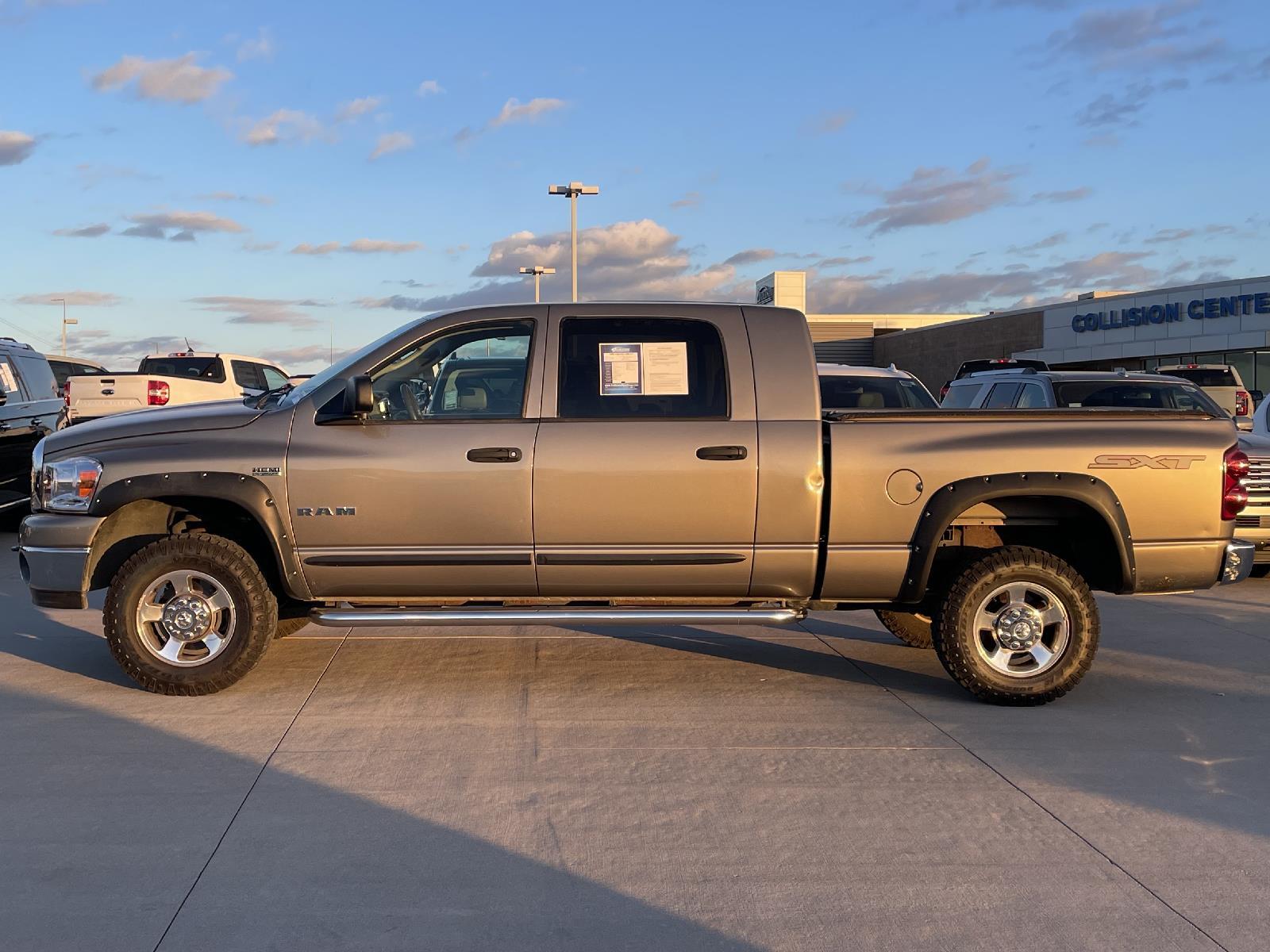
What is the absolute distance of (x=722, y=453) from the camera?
19.1 feet

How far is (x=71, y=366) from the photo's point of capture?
31391 millimetres

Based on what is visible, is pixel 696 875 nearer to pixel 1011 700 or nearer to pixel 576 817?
pixel 576 817

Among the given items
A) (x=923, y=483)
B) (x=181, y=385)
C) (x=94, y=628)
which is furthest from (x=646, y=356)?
(x=181, y=385)

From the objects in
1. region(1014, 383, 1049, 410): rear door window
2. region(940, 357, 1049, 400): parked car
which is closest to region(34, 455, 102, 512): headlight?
region(1014, 383, 1049, 410): rear door window

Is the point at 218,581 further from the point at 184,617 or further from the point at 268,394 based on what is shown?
the point at 268,394

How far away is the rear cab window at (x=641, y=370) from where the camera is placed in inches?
235

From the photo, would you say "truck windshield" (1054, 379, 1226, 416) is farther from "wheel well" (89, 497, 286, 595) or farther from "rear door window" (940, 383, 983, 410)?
"wheel well" (89, 497, 286, 595)

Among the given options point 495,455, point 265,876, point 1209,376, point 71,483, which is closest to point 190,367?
point 71,483

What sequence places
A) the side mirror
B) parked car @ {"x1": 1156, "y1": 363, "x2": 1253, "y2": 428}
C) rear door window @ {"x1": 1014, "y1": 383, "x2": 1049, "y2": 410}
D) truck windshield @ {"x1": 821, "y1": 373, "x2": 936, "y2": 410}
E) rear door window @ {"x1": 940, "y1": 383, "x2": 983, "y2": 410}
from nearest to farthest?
the side mirror, truck windshield @ {"x1": 821, "y1": 373, "x2": 936, "y2": 410}, rear door window @ {"x1": 1014, "y1": 383, "x2": 1049, "y2": 410}, rear door window @ {"x1": 940, "y1": 383, "x2": 983, "y2": 410}, parked car @ {"x1": 1156, "y1": 363, "x2": 1253, "y2": 428}

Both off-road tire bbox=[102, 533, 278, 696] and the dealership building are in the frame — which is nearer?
off-road tire bbox=[102, 533, 278, 696]

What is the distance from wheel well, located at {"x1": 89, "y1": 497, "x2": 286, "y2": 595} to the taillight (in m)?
4.95

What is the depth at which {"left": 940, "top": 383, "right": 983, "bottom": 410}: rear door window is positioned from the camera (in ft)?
44.2

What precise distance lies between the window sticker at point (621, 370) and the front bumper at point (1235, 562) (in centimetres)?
318

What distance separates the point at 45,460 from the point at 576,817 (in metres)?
3.66
